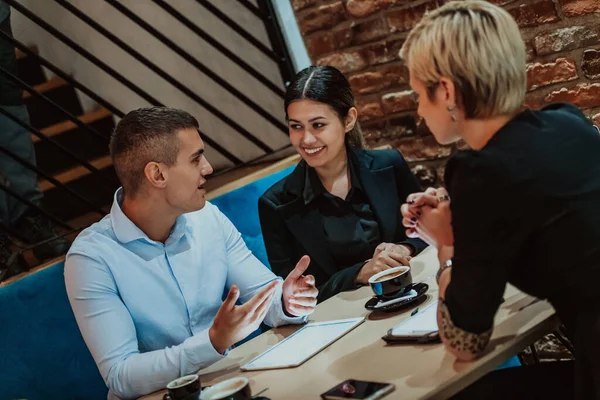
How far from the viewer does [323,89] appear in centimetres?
256

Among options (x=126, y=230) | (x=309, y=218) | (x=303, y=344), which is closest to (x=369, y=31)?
(x=309, y=218)

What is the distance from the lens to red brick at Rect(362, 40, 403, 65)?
3008 millimetres

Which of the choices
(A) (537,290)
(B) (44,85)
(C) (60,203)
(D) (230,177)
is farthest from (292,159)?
(B) (44,85)

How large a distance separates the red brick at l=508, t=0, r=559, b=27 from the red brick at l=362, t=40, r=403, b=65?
1.68 ft

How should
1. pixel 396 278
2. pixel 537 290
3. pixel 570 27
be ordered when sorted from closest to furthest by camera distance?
1. pixel 537 290
2. pixel 396 278
3. pixel 570 27

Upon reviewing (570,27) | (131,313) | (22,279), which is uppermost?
(570,27)

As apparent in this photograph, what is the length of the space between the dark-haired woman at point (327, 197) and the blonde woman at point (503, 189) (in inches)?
40.0

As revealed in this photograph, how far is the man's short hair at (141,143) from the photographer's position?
222 cm

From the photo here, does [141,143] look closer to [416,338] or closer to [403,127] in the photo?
[416,338]

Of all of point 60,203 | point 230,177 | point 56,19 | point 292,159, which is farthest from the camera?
point 56,19

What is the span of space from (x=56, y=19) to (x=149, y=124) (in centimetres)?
290

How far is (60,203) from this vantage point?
4.14 meters

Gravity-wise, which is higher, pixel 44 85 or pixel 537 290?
pixel 44 85

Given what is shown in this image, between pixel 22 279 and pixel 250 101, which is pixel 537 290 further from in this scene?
pixel 250 101
